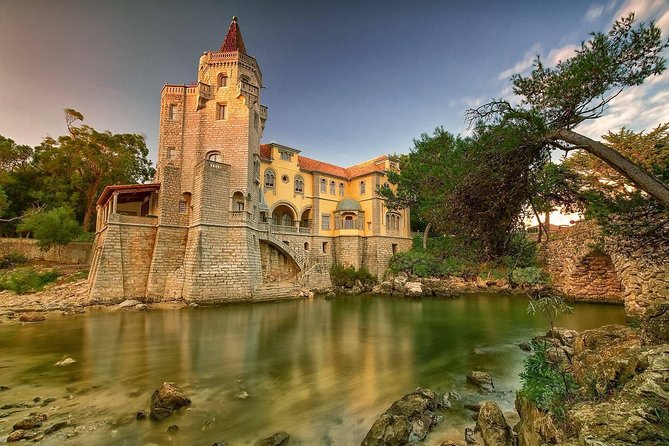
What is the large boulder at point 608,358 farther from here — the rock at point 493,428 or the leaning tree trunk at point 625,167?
the leaning tree trunk at point 625,167

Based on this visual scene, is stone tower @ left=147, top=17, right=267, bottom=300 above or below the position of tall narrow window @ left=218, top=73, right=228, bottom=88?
below

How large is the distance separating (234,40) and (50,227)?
1851 cm

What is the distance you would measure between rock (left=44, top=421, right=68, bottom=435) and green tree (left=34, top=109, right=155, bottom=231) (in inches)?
1053

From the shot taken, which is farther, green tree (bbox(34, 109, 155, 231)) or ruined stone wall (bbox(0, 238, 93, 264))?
green tree (bbox(34, 109, 155, 231))

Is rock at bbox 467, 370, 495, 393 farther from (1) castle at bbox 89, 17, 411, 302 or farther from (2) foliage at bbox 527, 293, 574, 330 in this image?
(1) castle at bbox 89, 17, 411, 302

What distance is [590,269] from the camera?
16859 millimetres

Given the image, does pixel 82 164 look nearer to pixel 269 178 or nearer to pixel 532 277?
pixel 269 178

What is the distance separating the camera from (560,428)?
3.18 meters

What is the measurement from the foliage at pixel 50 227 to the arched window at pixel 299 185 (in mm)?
16550

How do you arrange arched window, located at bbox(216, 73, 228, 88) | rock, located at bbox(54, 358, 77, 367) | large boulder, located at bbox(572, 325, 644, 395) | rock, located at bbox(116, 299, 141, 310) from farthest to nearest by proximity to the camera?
arched window, located at bbox(216, 73, 228, 88) < rock, located at bbox(116, 299, 141, 310) < rock, located at bbox(54, 358, 77, 367) < large boulder, located at bbox(572, 325, 644, 395)

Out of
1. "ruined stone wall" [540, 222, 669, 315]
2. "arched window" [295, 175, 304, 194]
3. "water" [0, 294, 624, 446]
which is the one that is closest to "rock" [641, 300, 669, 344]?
"water" [0, 294, 624, 446]

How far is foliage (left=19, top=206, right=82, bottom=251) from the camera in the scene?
20.5m

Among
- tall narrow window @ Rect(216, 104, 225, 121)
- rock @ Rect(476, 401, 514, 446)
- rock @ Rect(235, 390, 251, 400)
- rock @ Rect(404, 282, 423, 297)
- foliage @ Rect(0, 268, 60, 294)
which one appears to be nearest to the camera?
rock @ Rect(476, 401, 514, 446)

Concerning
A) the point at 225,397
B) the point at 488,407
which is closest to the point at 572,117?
the point at 488,407
